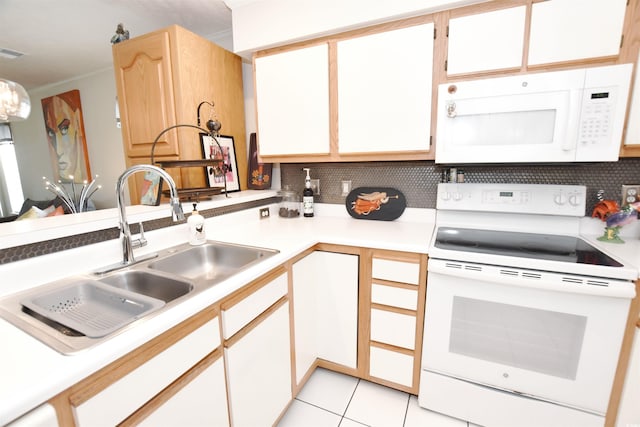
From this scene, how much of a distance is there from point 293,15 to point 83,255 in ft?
5.38

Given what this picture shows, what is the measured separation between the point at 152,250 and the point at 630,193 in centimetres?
237

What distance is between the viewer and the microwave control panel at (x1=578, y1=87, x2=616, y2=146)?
1.18m

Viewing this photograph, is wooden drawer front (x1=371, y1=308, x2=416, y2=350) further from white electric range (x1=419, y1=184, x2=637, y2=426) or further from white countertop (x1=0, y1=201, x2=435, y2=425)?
white countertop (x1=0, y1=201, x2=435, y2=425)

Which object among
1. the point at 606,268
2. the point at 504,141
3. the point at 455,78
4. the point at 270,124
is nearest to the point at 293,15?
the point at 270,124

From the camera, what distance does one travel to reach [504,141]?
1363mm

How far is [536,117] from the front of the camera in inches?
51.1

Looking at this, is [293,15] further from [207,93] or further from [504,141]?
[504,141]

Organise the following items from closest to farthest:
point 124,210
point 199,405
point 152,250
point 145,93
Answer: point 199,405
point 124,210
point 152,250
point 145,93

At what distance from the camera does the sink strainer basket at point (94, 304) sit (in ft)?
2.93

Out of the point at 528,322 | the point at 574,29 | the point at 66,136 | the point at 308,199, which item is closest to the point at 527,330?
the point at 528,322

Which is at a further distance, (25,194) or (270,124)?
(25,194)

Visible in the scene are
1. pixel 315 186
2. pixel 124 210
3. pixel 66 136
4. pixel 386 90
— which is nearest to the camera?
pixel 124 210

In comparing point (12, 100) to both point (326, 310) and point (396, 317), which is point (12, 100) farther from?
point (396, 317)

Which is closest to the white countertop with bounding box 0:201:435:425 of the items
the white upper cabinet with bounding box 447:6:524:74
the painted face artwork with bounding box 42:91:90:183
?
the white upper cabinet with bounding box 447:6:524:74
